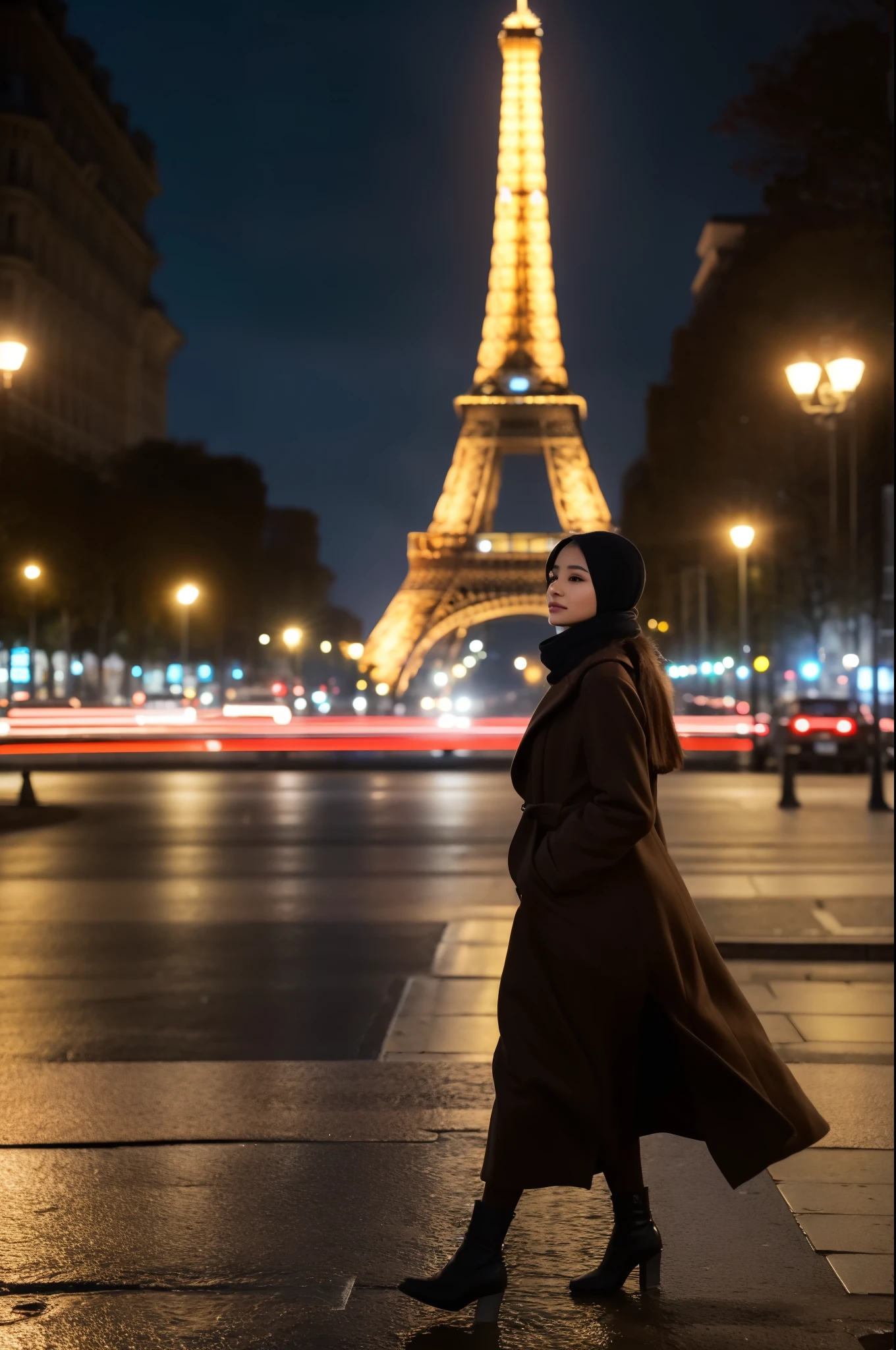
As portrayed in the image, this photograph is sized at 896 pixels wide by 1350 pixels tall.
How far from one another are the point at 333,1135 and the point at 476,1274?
213cm

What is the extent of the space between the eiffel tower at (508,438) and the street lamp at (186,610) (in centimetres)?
729

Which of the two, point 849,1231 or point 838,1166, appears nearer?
point 849,1231

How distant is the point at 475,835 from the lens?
19.9 metres

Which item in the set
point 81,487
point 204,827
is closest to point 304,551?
point 81,487

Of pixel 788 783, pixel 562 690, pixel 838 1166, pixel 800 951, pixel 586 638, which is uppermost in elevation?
pixel 586 638

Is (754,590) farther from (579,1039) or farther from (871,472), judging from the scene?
(579,1039)

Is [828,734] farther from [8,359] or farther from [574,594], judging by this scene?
[574,594]

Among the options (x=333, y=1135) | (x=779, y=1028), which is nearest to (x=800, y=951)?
(x=779, y=1028)

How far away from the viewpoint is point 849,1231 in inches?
219

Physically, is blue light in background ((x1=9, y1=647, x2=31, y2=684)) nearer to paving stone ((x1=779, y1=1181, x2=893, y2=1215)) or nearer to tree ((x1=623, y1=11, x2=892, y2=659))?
tree ((x1=623, y1=11, x2=892, y2=659))

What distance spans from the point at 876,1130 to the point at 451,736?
1286 inches

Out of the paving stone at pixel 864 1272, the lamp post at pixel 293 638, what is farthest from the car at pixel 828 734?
the lamp post at pixel 293 638

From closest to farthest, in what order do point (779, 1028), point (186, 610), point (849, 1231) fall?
point (849, 1231) < point (779, 1028) < point (186, 610)

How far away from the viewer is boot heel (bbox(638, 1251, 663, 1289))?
4.86m
